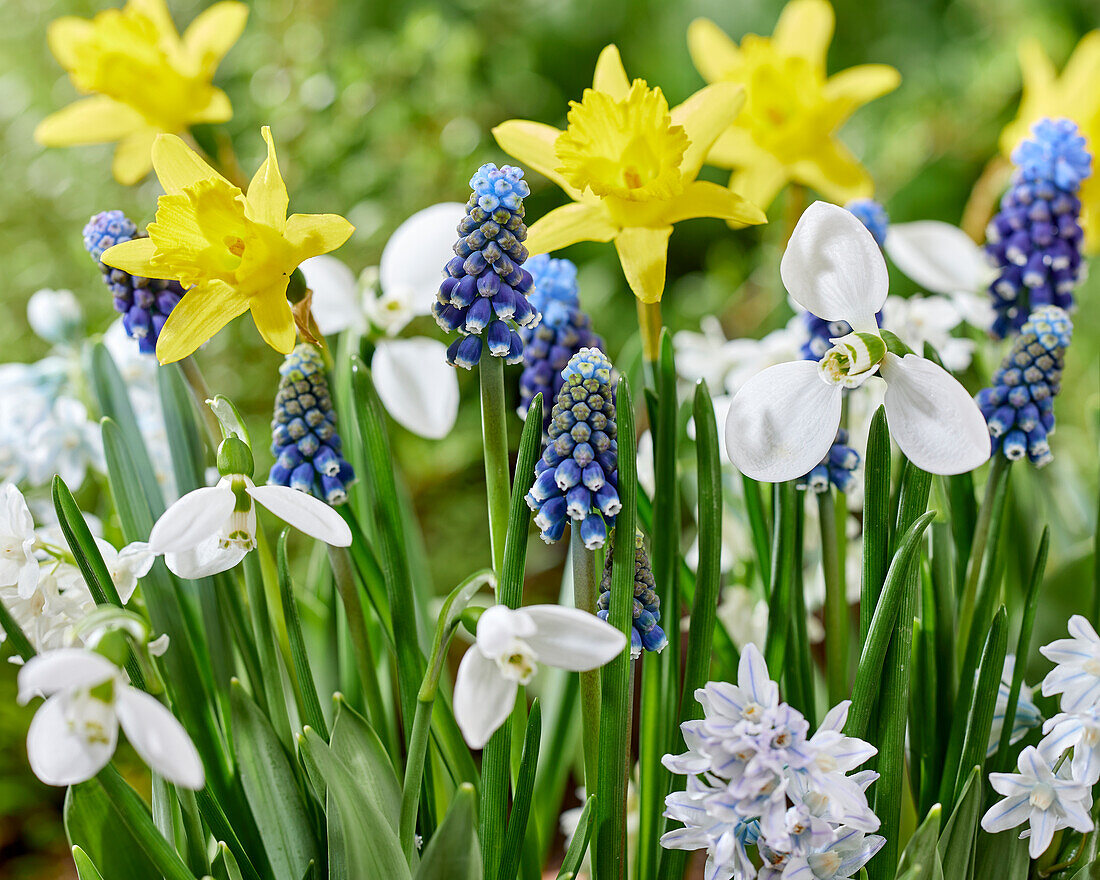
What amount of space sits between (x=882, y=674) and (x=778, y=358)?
227 millimetres

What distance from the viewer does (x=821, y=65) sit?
0.58 meters

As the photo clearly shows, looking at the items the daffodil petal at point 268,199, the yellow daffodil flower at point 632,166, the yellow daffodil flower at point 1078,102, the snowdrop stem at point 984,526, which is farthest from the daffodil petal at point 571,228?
the yellow daffodil flower at point 1078,102

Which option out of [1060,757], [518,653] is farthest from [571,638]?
[1060,757]

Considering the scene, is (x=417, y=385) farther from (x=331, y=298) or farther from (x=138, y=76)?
→ (x=138, y=76)

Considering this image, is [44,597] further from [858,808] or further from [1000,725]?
[1000,725]

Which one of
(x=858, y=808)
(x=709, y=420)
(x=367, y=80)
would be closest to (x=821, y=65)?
(x=709, y=420)

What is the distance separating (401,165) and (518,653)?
858 millimetres

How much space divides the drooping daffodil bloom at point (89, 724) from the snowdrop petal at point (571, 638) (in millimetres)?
106

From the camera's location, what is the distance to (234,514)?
0.33 meters

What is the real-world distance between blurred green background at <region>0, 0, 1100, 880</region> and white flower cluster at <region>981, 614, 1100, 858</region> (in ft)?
0.87

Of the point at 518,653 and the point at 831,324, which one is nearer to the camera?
the point at 518,653

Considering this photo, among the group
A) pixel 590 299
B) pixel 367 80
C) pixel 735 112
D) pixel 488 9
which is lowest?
pixel 590 299

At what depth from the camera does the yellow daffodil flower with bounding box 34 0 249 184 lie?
50 cm

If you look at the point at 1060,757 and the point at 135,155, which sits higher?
the point at 135,155
